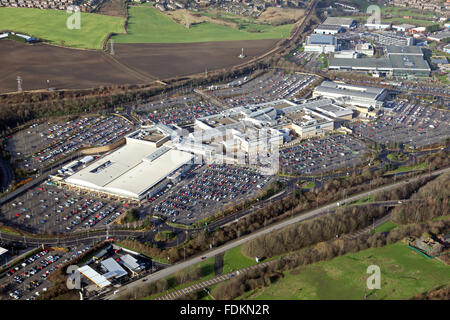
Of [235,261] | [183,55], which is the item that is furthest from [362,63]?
[235,261]

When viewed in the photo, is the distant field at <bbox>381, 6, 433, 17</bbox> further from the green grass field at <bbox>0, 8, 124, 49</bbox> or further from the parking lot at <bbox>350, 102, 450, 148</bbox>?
the green grass field at <bbox>0, 8, 124, 49</bbox>

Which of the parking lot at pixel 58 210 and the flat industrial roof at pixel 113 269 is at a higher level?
the parking lot at pixel 58 210

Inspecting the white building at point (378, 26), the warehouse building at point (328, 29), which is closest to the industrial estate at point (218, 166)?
the warehouse building at point (328, 29)

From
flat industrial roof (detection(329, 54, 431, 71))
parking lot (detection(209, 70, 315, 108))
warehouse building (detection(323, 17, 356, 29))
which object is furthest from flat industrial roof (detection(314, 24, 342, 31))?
parking lot (detection(209, 70, 315, 108))

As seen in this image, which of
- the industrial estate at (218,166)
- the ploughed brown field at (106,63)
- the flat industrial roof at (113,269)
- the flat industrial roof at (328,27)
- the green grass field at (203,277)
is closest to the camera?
the green grass field at (203,277)

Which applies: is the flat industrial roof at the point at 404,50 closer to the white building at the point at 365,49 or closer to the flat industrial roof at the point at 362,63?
the white building at the point at 365,49

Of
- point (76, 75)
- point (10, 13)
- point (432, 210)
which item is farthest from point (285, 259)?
point (10, 13)

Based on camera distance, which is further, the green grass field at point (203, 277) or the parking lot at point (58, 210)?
the parking lot at point (58, 210)
